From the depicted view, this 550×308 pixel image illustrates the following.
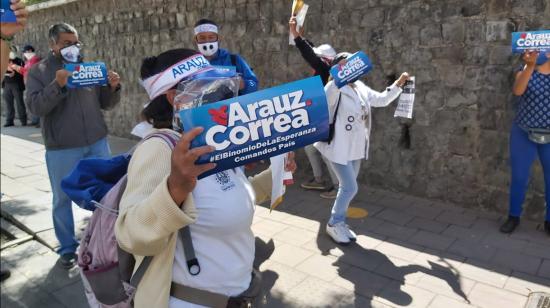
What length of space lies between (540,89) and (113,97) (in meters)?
4.02

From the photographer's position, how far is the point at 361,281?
356 centimetres

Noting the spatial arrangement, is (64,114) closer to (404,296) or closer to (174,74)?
(174,74)

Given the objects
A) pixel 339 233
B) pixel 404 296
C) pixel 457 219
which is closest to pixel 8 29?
pixel 404 296

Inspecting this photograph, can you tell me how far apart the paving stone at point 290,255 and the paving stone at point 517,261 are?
169 cm

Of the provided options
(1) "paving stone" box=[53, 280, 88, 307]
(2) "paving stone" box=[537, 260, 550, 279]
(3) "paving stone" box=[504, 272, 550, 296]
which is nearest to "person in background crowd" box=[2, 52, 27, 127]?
(1) "paving stone" box=[53, 280, 88, 307]

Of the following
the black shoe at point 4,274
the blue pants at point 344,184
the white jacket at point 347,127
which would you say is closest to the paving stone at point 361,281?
the blue pants at point 344,184

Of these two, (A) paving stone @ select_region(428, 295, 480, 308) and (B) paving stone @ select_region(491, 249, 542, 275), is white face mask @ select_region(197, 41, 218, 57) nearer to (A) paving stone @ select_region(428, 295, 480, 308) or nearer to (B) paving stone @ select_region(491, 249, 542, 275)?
A: (A) paving stone @ select_region(428, 295, 480, 308)

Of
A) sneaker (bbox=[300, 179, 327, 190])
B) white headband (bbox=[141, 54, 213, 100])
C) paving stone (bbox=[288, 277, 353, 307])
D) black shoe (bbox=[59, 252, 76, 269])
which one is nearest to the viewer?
white headband (bbox=[141, 54, 213, 100])

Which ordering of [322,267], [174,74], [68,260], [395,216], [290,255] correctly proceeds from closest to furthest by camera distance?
[174,74] → [322,267] → [68,260] → [290,255] → [395,216]

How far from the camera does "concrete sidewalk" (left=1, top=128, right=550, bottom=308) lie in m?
3.37

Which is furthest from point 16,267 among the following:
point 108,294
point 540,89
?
point 540,89

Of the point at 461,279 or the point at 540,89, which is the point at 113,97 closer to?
the point at 461,279

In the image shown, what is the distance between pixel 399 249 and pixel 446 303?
0.94m

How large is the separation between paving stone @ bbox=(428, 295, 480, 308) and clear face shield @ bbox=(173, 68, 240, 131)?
254 cm
